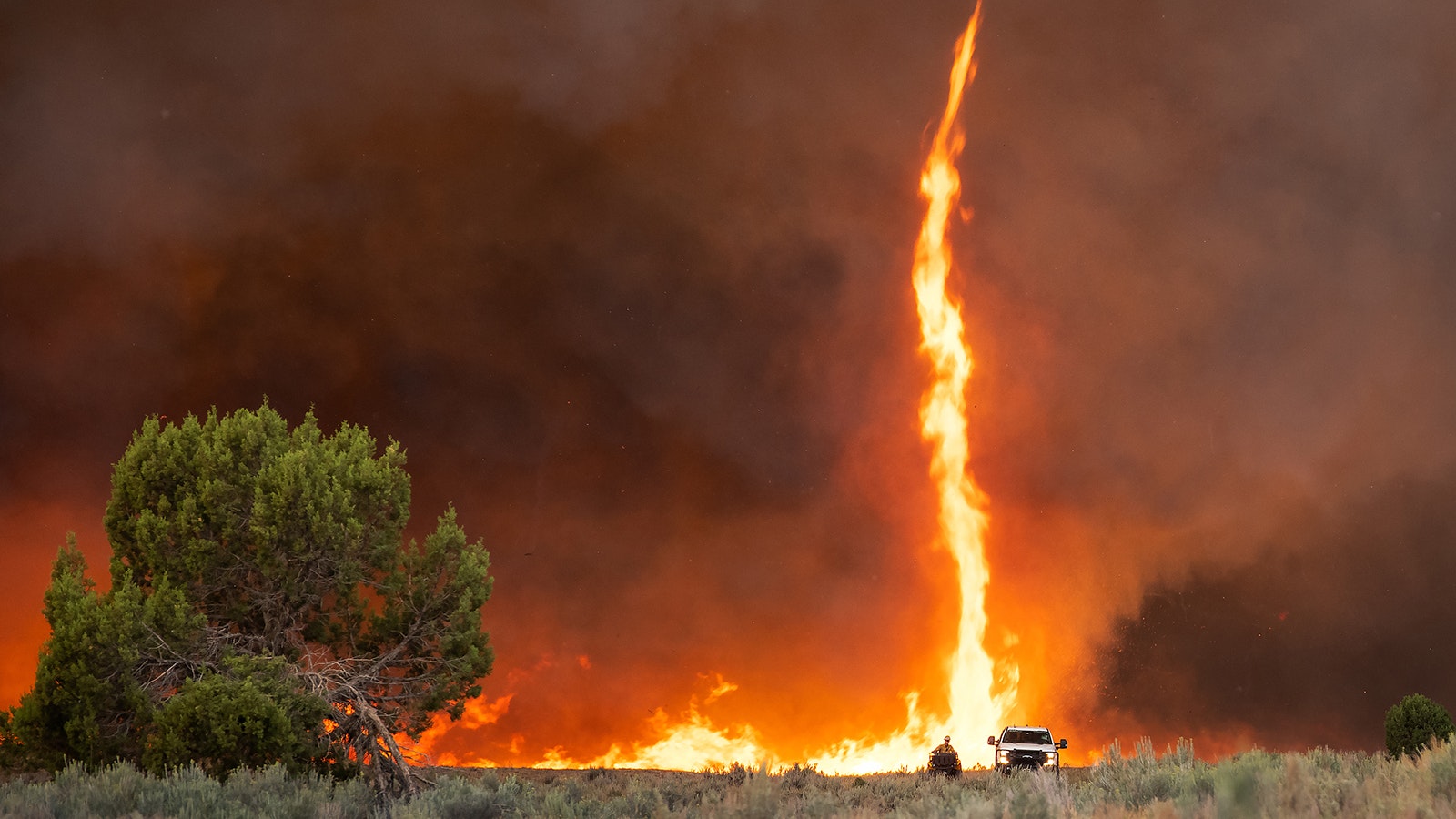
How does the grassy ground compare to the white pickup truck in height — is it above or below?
below

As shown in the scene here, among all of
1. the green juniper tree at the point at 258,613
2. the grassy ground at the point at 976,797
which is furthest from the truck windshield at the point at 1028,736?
the grassy ground at the point at 976,797

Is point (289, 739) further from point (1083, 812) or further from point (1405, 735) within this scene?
point (1405, 735)

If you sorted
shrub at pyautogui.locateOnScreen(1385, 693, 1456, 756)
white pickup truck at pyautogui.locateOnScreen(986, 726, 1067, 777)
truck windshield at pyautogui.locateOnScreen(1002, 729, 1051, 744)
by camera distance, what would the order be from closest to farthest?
shrub at pyautogui.locateOnScreen(1385, 693, 1456, 756), white pickup truck at pyautogui.locateOnScreen(986, 726, 1067, 777), truck windshield at pyautogui.locateOnScreen(1002, 729, 1051, 744)

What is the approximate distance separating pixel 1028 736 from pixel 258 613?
65.7ft

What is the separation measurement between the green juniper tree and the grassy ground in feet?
15.5

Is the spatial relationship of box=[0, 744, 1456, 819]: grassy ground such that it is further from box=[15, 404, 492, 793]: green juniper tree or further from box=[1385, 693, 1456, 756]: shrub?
box=[1385, 693, 1456, 756]: shrub

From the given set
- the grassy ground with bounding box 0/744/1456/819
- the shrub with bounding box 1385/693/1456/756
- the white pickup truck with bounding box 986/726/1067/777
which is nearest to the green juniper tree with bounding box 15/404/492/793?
the grassy ground with bounding box 0/744/1456/819

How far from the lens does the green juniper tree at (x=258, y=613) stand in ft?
70.7

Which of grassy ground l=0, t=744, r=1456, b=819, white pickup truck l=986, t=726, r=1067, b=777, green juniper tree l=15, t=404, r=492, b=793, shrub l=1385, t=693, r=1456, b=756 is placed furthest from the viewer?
white pickup truck l=986, t=726, r=1067, b=777

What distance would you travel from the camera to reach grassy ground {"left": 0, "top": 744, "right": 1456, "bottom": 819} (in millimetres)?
9250

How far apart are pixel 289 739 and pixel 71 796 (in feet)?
24.3

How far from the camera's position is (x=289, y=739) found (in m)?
20.3

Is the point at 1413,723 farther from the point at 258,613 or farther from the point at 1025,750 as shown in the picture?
the point at 258,613

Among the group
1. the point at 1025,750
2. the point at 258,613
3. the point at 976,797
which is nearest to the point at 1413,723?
the point at 1025,750
